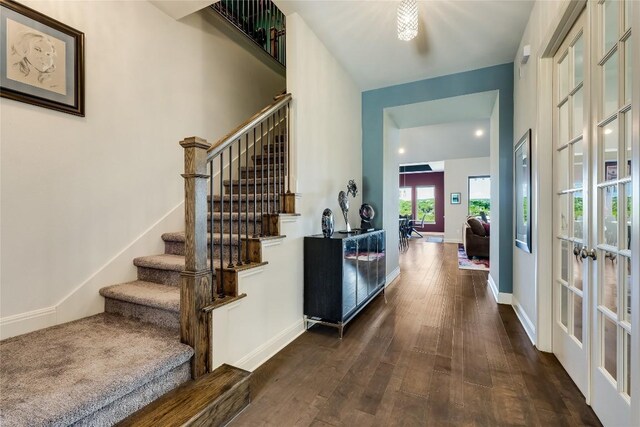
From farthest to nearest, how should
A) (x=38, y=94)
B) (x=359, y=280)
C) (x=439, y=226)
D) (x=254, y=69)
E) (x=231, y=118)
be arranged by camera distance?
(x=439, y=226)
(x=254, y=69)
(x=231, y=118)
(x=359, y=280)
(x=38, y=94)

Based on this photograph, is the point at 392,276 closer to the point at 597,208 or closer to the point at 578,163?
the point at 578,163

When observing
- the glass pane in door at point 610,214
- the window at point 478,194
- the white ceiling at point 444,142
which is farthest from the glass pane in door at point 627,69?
the window at point 478,194

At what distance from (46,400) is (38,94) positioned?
178 centimetres

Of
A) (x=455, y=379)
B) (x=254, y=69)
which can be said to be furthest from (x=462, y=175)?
(x=455, y=379)

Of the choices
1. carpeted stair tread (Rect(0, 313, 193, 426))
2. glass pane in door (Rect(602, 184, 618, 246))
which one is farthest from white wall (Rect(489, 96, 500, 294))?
carpeted stair tread (Rect(0, 313, 193, 426))

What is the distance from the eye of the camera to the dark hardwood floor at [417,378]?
1.52 meters

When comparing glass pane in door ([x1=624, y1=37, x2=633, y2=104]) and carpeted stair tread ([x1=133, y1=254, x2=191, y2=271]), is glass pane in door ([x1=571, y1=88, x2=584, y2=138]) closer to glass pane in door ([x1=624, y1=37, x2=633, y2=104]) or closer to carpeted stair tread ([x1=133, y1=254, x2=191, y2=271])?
glass pane in door ([x1=624, y1=37, x2=633, y2=104])

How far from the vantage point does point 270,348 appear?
2.15 meters

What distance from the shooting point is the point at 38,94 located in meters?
1.81

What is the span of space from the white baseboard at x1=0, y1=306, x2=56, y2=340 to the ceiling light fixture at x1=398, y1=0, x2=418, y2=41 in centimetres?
315

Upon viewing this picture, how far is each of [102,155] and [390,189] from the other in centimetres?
355

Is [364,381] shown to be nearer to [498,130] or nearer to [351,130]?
[351,130]

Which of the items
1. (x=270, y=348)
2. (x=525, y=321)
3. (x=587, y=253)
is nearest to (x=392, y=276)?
(x=525, y=321)

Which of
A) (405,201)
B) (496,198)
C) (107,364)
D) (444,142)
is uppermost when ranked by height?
(444,142)
